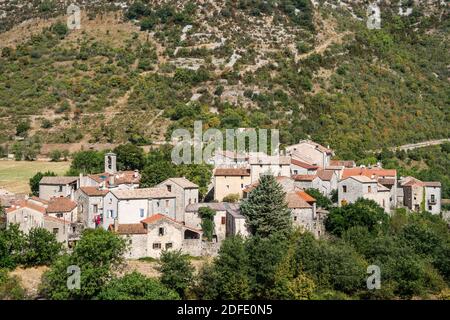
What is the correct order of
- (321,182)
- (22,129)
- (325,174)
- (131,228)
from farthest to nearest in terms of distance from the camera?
1. (22,129)
2. (325,174)
3. (321,182)
4. (131,228)

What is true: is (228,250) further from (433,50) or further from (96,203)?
(433,50)

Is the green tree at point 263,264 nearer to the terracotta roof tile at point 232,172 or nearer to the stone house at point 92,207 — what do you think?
the stone house at point 92,207

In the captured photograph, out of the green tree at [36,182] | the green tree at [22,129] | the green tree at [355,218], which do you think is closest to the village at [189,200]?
the green tree at [355,218]

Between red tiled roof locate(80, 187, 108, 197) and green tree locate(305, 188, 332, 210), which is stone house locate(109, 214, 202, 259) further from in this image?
green tree locate(305, 188, 332, 210)

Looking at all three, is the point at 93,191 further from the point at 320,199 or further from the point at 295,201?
the point at 320,199

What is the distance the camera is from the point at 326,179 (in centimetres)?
4612

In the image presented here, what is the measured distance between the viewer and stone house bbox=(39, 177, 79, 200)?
45844 millimetres

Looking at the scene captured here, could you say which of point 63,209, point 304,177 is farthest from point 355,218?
point 63,209

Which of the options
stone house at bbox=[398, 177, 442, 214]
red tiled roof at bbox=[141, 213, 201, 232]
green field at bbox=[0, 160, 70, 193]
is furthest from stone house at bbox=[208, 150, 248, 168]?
green field at bbox=[0, 160, 70, 193]

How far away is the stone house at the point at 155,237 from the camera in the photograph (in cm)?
3806

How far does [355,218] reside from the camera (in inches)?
1588

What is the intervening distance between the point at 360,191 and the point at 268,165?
5888 millimetres

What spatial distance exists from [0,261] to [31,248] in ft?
5.25

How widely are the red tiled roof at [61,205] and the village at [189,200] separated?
0.18ft
